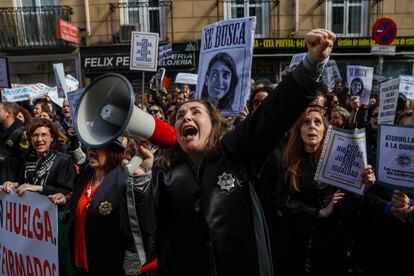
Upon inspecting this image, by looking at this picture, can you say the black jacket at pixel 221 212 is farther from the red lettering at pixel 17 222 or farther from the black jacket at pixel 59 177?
the red lettering at pixel 17 222

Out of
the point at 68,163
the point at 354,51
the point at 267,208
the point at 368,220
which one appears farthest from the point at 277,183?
the point at 354,51

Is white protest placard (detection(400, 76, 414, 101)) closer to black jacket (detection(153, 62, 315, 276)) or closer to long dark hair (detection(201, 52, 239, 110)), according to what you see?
long dark hair (detection(201, 52, 239, 110))

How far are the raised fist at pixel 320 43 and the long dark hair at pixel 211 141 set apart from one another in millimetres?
673

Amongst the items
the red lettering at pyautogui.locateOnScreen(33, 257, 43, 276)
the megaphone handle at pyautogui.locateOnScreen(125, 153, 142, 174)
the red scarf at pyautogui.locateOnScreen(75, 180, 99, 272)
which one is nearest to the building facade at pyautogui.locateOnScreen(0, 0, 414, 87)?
the red lettering at pyautogui.locateOnScreen(33, 257, 43, 276)

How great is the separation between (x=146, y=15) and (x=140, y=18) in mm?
258

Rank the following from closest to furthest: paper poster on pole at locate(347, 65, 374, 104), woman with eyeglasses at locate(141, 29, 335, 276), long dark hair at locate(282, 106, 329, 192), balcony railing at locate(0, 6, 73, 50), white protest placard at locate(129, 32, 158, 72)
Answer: woman with eyeglasses at locate(141, 29, 335, 276) < long dark hair at locate(282, 106, 329, 192) < paper poster on pole at locate(347, 65, 374, 104) < white protest placard at locate(129, 32, 158, 72) < balcony railing at locate(0, 6, 73, 50)

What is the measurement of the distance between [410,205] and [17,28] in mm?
16347

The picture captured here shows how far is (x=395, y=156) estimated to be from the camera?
2506 mm

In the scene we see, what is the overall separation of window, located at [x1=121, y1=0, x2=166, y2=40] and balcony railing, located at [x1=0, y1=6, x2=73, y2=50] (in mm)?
2645

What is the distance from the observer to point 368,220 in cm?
299

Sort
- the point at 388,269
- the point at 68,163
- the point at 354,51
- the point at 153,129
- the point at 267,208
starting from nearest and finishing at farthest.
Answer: the point at 153,129 < the point at 388,269 < the point at 267,208 < the point at 68,163 < the point at 354,51

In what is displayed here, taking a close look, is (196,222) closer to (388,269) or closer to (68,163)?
(388,269)

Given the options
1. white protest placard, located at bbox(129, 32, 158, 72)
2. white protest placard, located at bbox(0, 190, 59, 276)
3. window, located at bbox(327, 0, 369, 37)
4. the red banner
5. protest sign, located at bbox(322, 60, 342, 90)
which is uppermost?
window, located at bbox(327, 0, 369, 37)

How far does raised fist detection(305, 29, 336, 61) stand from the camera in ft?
5.23
